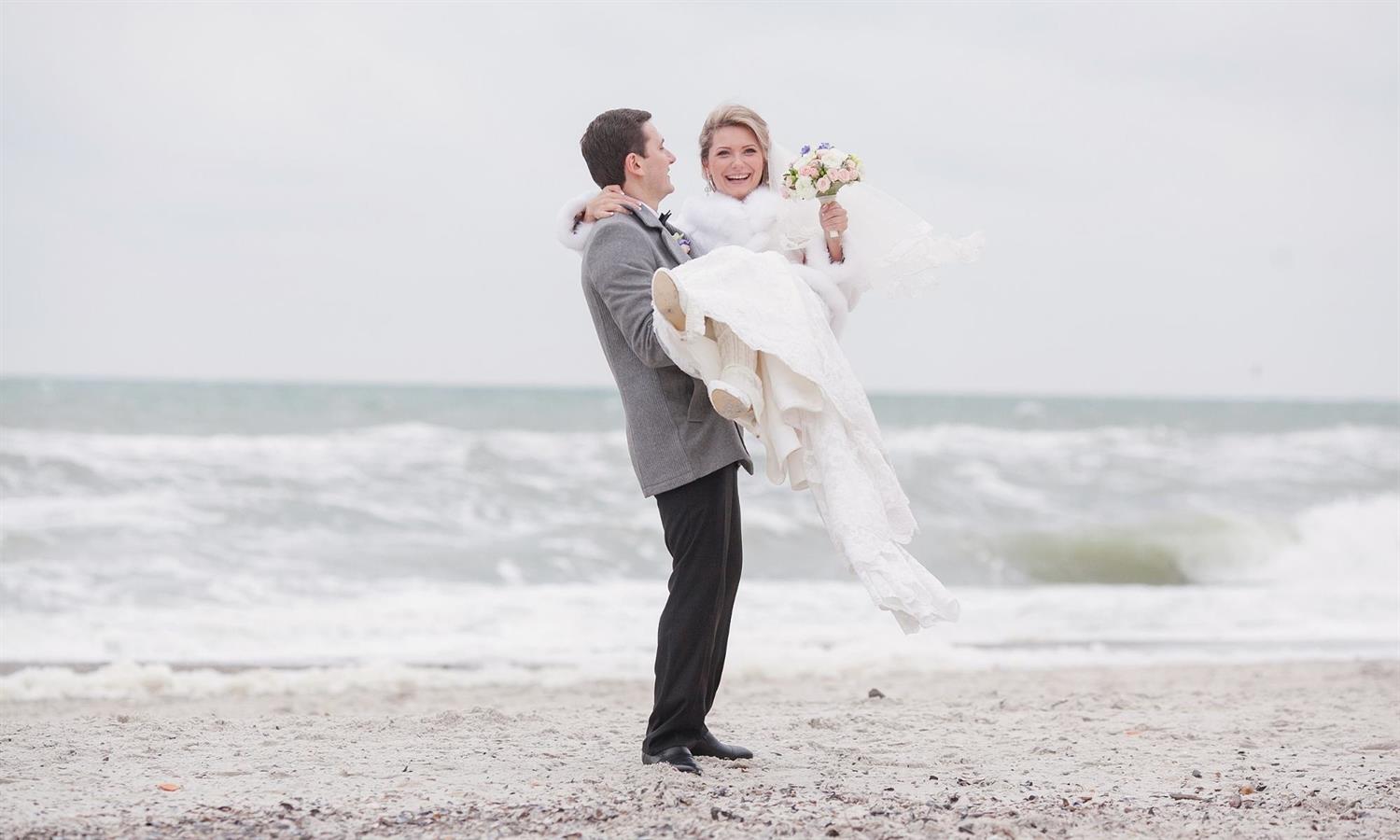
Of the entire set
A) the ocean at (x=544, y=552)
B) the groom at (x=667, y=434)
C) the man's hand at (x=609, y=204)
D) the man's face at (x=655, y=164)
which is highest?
the man's face at (x=655, y=164)

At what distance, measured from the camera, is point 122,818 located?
3.20 metres

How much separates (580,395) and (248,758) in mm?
27451

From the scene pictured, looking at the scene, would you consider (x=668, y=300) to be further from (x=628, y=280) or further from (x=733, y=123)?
(x=733, y=123)

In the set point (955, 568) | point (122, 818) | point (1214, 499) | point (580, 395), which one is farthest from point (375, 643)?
point (580, 395)

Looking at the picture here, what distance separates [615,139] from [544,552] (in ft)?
26.5

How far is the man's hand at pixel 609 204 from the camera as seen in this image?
3562mm

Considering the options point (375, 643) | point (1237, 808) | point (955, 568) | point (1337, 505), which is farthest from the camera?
point (1337, 505)

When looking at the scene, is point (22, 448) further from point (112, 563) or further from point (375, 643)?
point (375, 643)

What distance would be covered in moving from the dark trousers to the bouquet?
0.84 meters

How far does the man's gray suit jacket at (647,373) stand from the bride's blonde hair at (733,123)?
34 cm

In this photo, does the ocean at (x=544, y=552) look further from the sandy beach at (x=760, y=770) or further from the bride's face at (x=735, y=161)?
the bride's face at (x=735, y=161)

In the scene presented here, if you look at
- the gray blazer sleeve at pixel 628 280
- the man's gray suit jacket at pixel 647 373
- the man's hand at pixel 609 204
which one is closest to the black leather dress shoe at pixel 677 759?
the man's gray suit jacket at pixel 647 373

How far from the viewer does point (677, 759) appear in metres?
3.73

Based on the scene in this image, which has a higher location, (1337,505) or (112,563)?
(1337,505)
